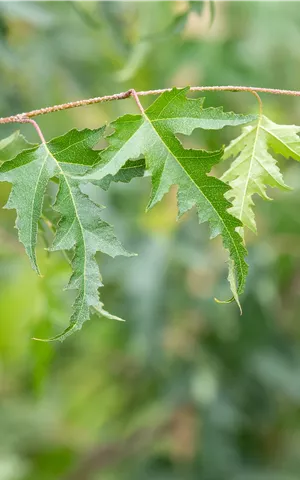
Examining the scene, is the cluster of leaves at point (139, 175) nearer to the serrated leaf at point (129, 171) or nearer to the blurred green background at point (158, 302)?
the serrated leaf at point (129, 171)

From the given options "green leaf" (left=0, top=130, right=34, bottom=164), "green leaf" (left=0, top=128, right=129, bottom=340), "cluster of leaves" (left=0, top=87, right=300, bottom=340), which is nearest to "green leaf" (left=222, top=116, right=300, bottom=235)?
"cluster of leaves" (left=0, top=87, right=300, bottom=340)

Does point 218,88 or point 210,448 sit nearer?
point 218,88

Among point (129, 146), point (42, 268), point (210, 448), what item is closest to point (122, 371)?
point (210, 448)

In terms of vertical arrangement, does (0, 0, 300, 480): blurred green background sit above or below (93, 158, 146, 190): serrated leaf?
below

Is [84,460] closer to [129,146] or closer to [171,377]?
[171,377]

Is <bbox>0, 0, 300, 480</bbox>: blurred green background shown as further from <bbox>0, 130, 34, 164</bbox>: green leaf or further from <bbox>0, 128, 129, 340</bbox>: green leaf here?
<bbox>0, 128, 129, 340</bbox>: green leaf

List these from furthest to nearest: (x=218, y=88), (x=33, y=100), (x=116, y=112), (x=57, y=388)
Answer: (x=57, y=388), (x=116, y=112), (x=33, y=100), (x=218, y=88)

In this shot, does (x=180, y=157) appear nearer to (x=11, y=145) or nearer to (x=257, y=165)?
(x=257, y=165)
